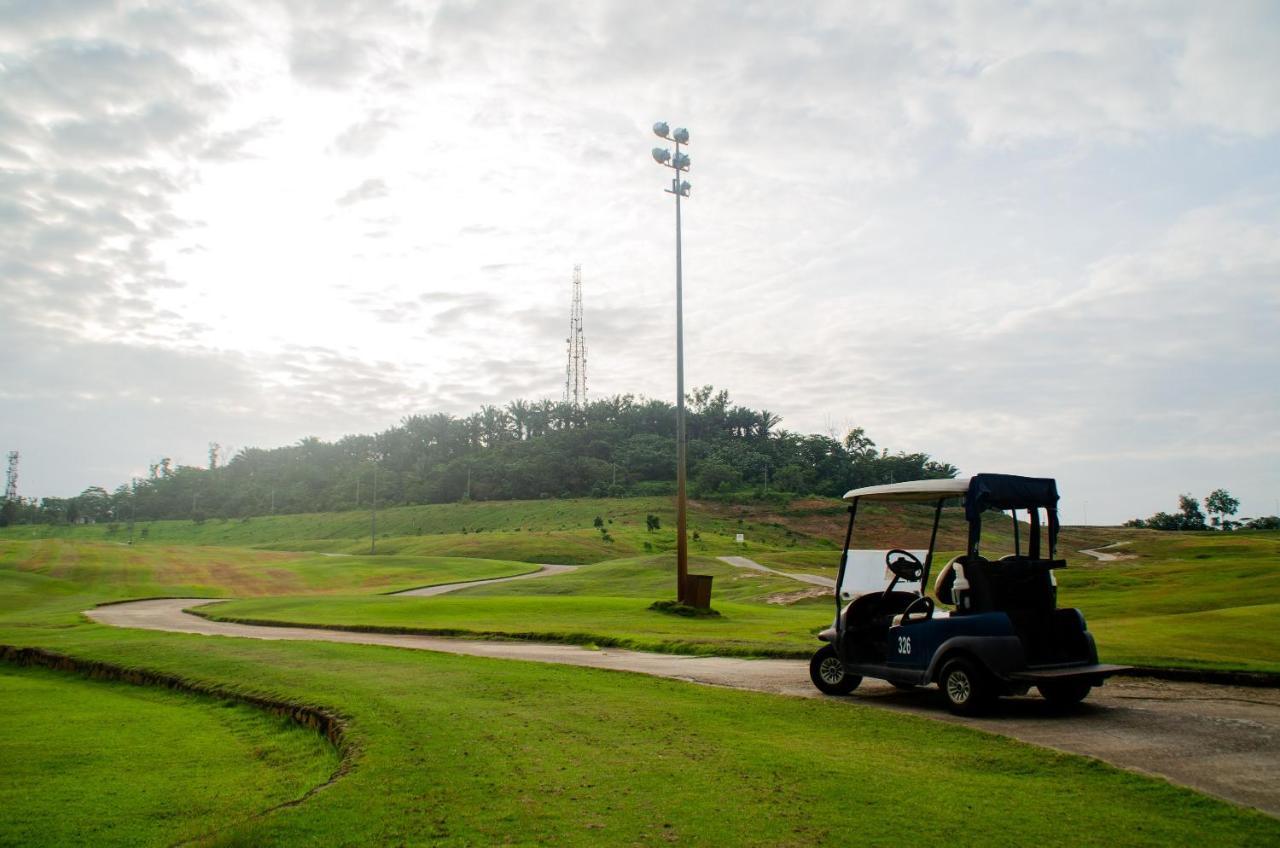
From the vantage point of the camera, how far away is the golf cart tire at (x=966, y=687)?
417 inches

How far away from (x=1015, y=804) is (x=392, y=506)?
14034cm

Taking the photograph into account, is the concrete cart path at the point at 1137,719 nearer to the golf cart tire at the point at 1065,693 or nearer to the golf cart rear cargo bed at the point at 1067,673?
the golf cart tire at the point at 1065,693

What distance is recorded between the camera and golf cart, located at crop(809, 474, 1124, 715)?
1064 cm

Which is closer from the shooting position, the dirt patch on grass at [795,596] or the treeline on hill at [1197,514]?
the dirt patch on grass at [795,596]

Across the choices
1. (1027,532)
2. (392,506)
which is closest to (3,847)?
(1027,532)

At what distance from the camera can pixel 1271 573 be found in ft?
112

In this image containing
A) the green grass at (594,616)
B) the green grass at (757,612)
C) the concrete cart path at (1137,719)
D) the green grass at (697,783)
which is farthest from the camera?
the green grass at (594,616)

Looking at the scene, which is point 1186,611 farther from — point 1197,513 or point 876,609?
point 1197,513

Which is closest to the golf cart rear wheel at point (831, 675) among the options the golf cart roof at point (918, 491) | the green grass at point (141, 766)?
the golf cart roof at point (918, 491)

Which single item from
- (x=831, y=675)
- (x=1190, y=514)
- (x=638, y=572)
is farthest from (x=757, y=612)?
(x=1190, y=514)

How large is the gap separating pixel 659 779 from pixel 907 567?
18.7 feet

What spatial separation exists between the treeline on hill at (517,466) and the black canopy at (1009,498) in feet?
362

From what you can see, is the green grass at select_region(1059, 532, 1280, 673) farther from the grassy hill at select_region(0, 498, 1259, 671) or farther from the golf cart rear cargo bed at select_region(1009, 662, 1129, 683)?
the golf cart rear cargo bed at select_region(1009, 662, 1129, 683)

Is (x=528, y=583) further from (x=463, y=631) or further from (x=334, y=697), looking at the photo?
(x=334, y=697)
